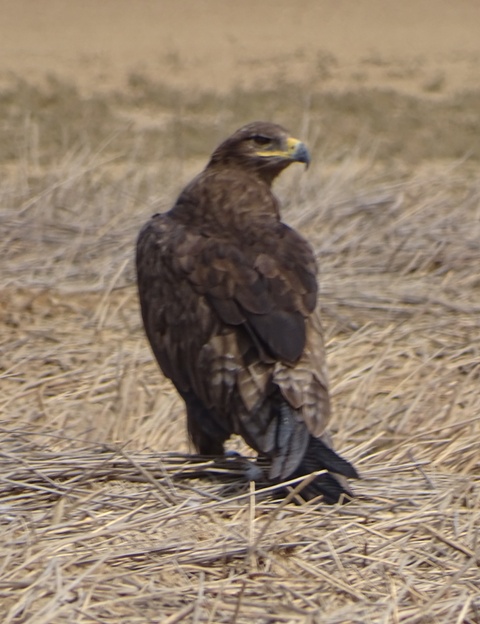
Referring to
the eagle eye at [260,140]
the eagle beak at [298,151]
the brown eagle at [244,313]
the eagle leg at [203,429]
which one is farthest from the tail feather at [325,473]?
the eagle eye at [260,140]

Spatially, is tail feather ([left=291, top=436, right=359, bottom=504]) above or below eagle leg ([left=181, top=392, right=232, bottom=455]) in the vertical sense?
above

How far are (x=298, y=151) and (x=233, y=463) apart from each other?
1357 mm

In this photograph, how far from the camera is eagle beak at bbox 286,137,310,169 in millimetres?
4746

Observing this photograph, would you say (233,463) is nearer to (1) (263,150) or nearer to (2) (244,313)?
(2) (244,313)

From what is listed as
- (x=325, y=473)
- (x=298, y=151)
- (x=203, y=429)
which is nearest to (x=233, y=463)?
(x=203, y=429)

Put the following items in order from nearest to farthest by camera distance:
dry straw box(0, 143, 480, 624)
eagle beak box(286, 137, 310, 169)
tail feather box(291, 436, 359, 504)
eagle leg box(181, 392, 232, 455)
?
dry straw box(0, 143, 480, 624) < tail feather box(291, 436, 359, 504) < eagle leg box(181, 392, 232, 455) < eagle beak box(286, 137, 310, 169)

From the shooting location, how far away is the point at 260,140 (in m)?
4.82

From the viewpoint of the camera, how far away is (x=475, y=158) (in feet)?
51.3

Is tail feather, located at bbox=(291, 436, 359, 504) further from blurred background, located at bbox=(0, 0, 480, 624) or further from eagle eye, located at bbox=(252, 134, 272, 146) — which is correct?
eagle eye, located at bbox=(252, 134, 272, 146)

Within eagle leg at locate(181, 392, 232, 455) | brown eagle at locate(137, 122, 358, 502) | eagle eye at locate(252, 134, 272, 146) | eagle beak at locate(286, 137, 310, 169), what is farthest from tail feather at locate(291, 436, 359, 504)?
eagle eye at locate(252, 134, 272, 146)

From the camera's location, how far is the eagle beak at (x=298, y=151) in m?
4.75

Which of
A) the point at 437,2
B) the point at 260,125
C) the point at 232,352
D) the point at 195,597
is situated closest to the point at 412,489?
the point at 232,352

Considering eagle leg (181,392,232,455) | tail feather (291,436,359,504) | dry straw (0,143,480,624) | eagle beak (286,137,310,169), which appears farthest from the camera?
eagle beak (286,137,310,169)

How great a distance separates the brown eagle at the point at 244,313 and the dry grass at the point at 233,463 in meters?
0.19
